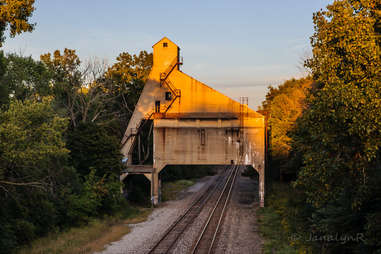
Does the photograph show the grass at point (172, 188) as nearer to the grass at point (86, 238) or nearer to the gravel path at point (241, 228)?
the gravel path at point (241, 228)

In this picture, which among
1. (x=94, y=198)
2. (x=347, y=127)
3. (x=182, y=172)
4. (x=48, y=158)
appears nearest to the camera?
(x=347, y=127)

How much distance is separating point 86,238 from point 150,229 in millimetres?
4652

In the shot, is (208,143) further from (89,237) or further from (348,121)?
(348,121)

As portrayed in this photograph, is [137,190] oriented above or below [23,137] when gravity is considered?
below

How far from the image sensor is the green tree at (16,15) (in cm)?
1728

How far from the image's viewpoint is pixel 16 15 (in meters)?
17.7

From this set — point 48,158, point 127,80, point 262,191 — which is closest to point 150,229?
point 48,158

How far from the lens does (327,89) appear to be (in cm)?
1149

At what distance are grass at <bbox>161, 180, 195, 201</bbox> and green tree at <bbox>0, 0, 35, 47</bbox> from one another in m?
26.0

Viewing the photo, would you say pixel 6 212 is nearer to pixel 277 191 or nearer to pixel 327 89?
pixel 327 89

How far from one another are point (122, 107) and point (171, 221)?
28.7 metres

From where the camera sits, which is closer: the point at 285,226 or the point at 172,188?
the point at 285,226

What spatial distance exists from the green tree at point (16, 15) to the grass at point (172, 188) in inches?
1025

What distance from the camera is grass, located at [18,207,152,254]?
Answer: 20.2 m
